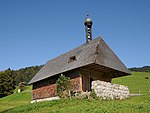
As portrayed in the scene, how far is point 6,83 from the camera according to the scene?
71188 mm

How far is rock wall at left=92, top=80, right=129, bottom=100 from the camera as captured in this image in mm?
23266

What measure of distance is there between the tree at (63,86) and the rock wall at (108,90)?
390 cm

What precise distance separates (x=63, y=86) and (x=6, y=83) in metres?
47.9

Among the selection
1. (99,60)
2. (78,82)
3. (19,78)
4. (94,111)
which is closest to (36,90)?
(78,82)

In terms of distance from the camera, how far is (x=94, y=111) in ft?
51.6

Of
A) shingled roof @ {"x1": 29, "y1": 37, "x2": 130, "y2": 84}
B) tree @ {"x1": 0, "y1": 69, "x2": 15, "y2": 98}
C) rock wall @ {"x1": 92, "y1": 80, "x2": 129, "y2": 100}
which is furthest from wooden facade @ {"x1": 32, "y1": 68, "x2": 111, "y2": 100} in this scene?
tree @ {"x1": 0, "y1": 69, "x2": 15, "y2": 98}

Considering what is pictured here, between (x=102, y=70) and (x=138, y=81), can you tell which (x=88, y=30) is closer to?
(x=102, y=70)

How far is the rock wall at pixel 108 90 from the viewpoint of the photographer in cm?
2327

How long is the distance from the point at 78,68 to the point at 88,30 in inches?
284

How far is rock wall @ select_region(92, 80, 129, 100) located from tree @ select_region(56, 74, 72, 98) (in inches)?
154

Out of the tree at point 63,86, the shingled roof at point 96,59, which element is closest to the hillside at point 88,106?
the tree at point 63,86

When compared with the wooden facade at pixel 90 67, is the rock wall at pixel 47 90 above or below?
below

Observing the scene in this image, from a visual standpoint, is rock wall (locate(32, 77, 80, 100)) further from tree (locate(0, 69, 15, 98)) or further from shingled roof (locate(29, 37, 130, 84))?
tree (locate(0, 69, 15, 98))

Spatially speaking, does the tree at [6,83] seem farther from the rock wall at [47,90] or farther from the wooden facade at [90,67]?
the wooden facade at [90,67]
